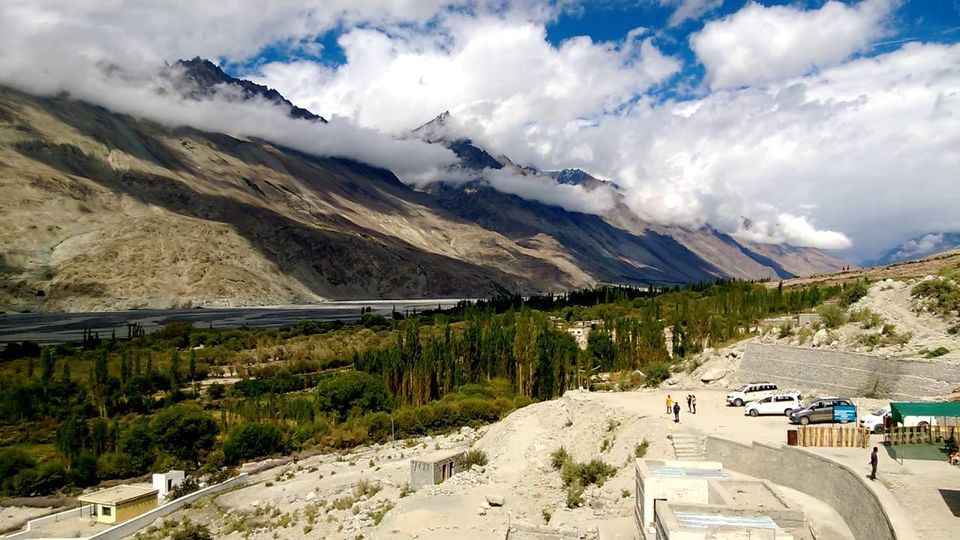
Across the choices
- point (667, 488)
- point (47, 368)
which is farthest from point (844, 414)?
point (47, 368)

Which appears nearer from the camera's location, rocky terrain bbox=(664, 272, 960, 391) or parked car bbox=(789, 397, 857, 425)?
parked car bbox=(789, 397, 857, 425)

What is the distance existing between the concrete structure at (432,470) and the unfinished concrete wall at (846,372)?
17.6 m

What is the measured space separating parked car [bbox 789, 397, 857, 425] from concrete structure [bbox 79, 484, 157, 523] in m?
32.8

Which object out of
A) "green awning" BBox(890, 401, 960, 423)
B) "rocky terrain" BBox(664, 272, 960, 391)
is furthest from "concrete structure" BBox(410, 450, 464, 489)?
"green awning" BBox(890, 401, 960, 423)

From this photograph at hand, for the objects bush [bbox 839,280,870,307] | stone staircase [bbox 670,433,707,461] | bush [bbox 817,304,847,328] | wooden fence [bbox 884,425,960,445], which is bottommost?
stone staircase [bbox 670,433,707,461]

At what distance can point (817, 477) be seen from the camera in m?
21.7

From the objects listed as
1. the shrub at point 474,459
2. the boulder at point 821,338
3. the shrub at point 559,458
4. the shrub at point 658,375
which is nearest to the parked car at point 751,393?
Answer: the boulder at point 821,338

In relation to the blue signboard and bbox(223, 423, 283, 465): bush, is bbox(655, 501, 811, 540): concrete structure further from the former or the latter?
bbox(223, 423, 283, 465): bush

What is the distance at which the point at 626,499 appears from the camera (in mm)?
25625

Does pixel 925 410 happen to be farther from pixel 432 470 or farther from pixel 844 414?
pixel 432 470

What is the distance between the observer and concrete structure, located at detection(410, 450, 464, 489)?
35628mm

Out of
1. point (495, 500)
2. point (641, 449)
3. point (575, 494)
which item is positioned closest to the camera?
point (575, 494)

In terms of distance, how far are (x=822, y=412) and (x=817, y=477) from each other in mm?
9401

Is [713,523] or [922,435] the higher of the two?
[713,523]
